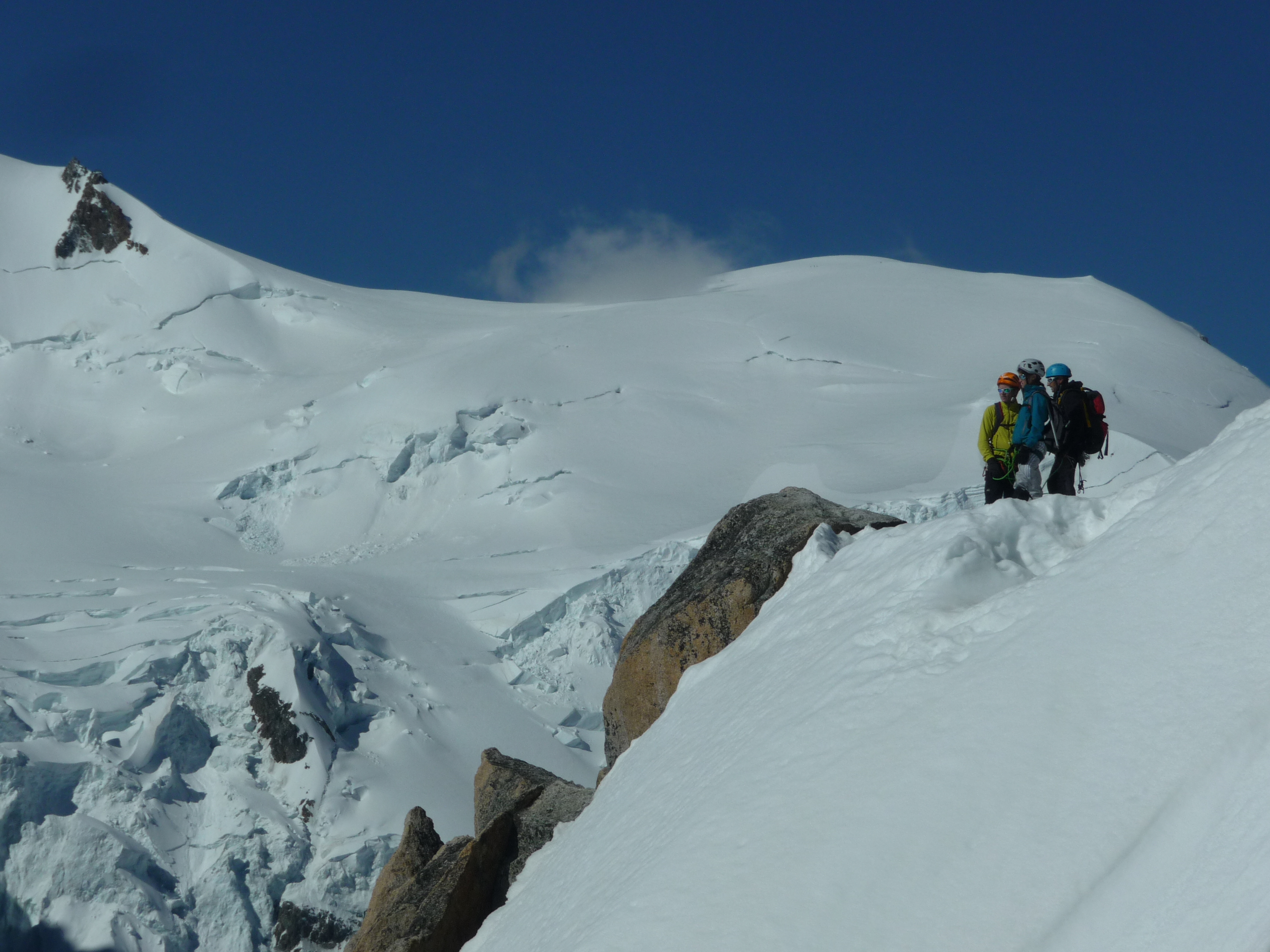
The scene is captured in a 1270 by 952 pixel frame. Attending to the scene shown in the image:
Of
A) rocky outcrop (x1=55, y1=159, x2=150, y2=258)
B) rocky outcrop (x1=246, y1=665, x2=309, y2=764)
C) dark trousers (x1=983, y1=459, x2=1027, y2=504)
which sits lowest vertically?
rocky outcrop (x1=246, y1=665, x2=309, y2=764)

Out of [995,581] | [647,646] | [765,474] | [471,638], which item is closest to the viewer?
[995,581]

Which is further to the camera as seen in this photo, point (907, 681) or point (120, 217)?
point (120, 217)

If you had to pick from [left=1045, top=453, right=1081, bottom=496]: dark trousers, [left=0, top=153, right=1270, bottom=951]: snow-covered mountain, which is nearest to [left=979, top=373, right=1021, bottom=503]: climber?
[left=1045, top=453, right=1081, bottom=496]: dark trousers

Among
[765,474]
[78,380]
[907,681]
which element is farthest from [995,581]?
[78,380]

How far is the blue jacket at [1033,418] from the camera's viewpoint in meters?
6.32

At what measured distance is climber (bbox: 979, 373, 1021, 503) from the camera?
654 cm

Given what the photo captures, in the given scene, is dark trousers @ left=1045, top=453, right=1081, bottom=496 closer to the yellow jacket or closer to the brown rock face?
the yellow jacket

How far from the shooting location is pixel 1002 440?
6566 mm

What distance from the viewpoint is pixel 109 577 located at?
1920 cm

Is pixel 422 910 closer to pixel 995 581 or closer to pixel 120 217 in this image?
pixel 995 581

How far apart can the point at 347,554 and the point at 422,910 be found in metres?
15.8

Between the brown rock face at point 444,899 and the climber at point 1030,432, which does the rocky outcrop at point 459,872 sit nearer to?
the brown rock face at point 444,899

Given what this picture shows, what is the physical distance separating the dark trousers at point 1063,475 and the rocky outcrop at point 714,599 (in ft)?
3.19

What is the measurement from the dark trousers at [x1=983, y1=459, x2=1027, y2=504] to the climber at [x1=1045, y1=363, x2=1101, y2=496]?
0.66ft
